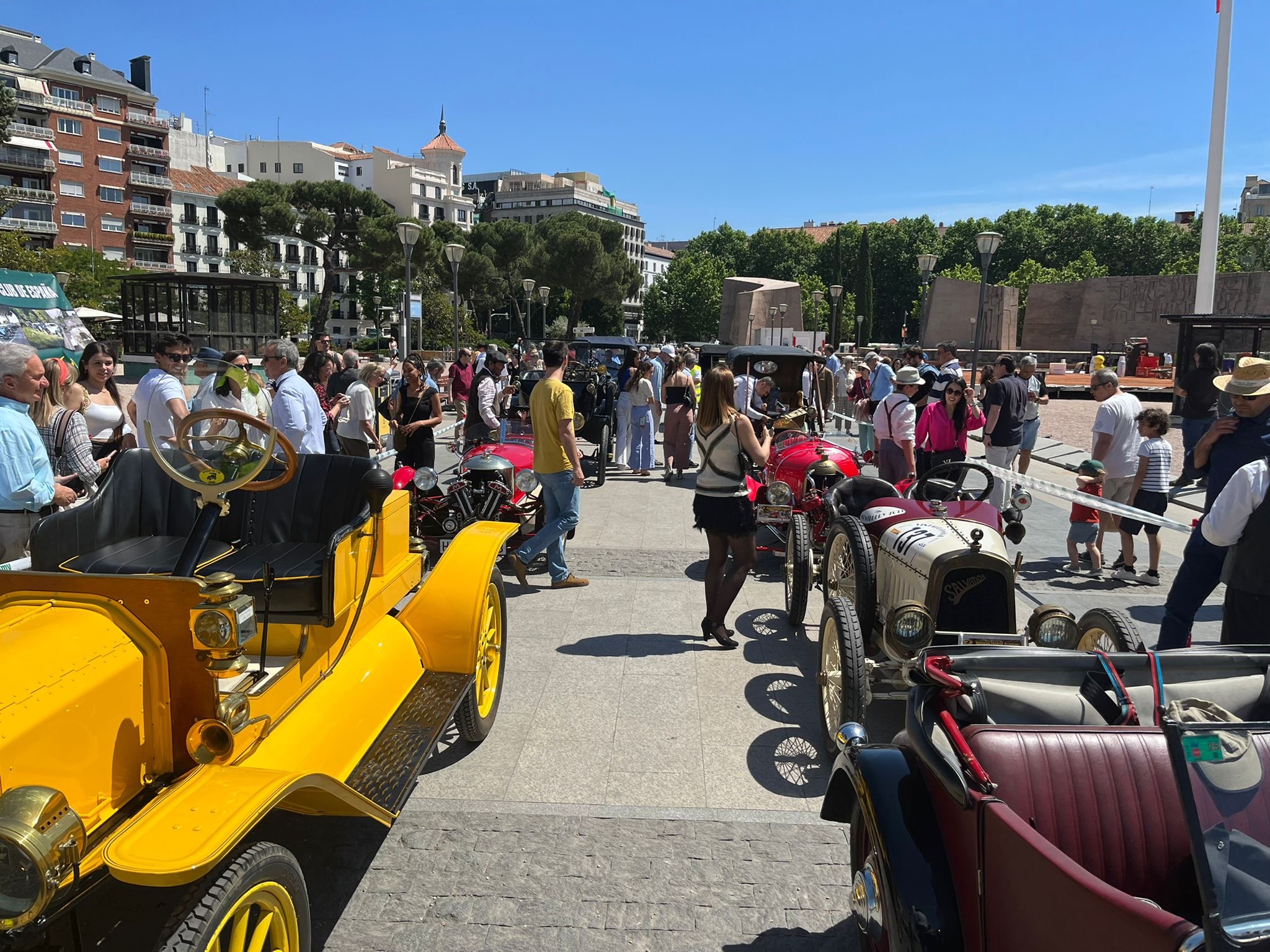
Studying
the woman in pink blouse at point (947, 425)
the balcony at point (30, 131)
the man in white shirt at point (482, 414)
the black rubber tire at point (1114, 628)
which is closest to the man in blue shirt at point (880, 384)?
the woman in pink blouse at point (947, 425)

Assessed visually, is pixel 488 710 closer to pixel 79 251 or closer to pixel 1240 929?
pixel 1240 929

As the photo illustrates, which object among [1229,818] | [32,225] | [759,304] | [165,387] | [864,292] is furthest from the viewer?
[864,292]

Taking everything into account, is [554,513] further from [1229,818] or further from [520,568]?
[1229,818]

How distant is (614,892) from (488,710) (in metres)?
1.54

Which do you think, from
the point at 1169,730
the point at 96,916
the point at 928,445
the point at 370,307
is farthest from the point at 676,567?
the point at 370,307

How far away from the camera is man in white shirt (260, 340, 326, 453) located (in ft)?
20.4

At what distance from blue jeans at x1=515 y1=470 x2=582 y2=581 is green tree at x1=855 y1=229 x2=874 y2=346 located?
247ft

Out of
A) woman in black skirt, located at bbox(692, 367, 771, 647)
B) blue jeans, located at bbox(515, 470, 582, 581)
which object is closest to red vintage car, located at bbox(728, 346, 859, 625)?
woman in black skirt, located at bbox(692, 367, 771, 647)

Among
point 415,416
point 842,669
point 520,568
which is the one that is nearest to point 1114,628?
point 842,669

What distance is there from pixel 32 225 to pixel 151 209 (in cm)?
841

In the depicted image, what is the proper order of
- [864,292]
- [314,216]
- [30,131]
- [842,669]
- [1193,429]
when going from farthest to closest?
[864,292] < [30,131] < [314,216] < [1193,429] < [842,669]

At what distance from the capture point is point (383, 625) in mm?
3902

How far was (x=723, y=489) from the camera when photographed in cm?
553

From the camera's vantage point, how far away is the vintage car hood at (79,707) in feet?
6.55
